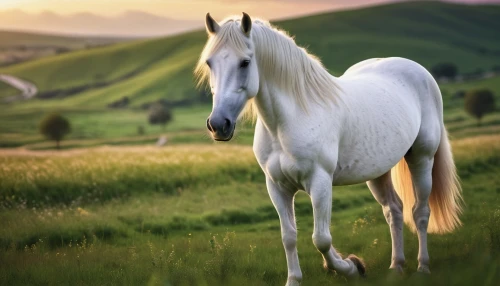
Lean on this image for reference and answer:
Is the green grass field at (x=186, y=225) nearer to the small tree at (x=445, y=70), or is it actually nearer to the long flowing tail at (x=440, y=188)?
the long flowing tail at (x=440, y=188)

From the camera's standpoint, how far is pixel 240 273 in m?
6.37

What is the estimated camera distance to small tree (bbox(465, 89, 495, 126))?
173ft

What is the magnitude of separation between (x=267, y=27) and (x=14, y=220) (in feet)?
22.5

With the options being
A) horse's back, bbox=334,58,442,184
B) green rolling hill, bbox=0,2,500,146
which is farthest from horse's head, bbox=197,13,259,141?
green rolling hill, bbox=0,2,500,146

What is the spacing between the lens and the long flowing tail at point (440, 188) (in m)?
7.29

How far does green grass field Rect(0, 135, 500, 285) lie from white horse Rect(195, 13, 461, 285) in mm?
836

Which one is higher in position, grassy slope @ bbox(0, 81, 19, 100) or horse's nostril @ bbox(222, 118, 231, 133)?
horse's nostril @ bbox(222, 118, 231, 133)

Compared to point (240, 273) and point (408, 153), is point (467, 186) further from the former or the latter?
point (240, 273)

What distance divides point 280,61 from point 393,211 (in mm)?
2894

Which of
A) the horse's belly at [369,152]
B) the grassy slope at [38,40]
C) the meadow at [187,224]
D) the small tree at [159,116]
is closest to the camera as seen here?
the horse's belly at [369,152]

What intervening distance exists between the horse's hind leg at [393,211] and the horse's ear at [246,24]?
3.28m

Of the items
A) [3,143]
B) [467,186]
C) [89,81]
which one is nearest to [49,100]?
[89,81]

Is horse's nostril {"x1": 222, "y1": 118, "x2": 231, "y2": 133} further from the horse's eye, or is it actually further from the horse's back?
the horse's back

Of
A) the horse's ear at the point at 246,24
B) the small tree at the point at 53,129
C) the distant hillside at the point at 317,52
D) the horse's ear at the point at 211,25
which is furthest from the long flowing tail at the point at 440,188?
the distant hillside at the point at 317,52
